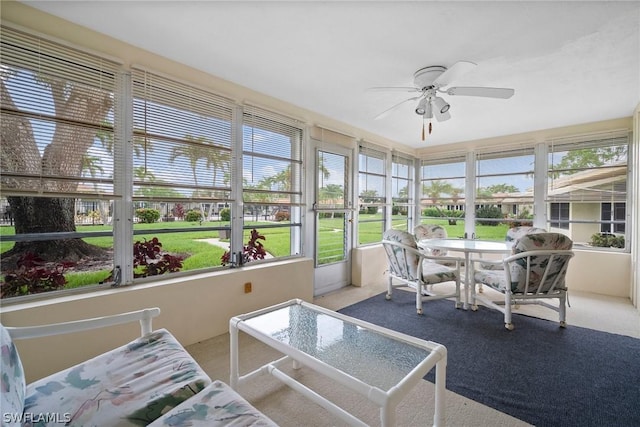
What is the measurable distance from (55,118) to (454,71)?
9.44ft

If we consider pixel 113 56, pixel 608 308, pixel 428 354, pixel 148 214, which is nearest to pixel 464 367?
pixel 428 354

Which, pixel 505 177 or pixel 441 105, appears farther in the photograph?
pixel 505 177

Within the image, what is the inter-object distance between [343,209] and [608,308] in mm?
3432

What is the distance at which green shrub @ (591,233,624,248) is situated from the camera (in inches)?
156

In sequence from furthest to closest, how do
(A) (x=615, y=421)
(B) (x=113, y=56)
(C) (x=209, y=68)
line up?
(C) (x=209, y=68) → (B) (x=113, y=56) → (A) (x=615, y=421)

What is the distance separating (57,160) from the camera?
6.29ft

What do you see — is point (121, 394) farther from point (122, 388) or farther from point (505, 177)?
point (505, 177)

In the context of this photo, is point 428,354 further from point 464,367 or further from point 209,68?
point 209,68

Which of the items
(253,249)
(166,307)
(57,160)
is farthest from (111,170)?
(253,249)

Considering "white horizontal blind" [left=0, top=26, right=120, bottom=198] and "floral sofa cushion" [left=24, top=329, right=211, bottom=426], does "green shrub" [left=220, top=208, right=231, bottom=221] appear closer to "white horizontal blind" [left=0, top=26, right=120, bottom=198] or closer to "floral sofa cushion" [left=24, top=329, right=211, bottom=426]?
"white horizontal blind" [left=0, top=26, right=120, bottom=198]

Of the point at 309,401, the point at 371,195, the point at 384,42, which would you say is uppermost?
the point at 384,42

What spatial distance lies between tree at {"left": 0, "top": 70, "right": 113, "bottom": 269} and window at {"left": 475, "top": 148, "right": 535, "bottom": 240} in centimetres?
542

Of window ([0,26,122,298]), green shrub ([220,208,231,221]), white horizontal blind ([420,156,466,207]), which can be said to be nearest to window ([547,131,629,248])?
white horizontal blind ([420,156,466,207])

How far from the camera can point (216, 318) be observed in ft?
8.54
